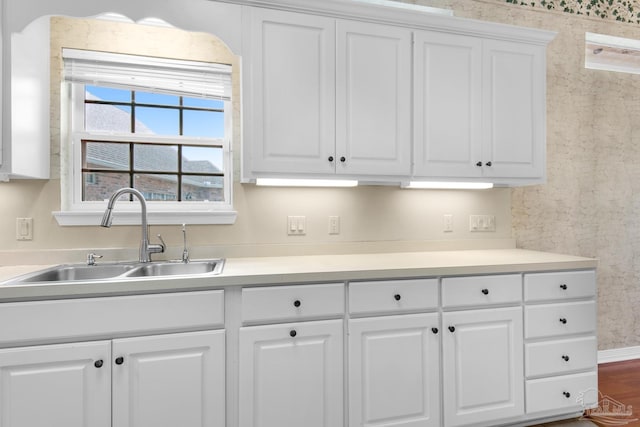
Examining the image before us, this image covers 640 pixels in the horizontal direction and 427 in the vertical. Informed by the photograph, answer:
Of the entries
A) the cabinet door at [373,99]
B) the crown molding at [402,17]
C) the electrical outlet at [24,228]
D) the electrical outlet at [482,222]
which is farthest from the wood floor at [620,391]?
the electrical outlet at [24,228]

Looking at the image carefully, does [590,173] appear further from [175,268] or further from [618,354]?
[175,268]

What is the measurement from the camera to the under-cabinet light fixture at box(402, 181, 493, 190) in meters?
2.32

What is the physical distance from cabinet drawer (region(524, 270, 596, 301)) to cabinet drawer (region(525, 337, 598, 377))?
0.25 m

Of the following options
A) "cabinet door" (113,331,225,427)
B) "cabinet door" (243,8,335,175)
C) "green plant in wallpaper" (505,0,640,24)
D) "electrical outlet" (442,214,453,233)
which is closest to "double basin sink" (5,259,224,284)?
"cabinet door" (113,331,225,427)

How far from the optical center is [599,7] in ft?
9.62

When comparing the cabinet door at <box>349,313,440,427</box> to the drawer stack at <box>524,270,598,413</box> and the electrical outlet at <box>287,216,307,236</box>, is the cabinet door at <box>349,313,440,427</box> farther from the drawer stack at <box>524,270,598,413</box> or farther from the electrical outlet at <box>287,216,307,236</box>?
the electrical outlet at <box>287,216,307,236</box>

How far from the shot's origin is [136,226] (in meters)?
2.12

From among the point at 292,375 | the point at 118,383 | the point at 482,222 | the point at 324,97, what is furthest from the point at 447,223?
the point at 118,383

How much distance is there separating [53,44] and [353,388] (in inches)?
95.4

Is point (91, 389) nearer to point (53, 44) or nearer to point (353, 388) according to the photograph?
point (353, 388)

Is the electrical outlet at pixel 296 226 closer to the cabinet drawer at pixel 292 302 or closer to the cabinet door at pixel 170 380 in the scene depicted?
the cabinet drawer at pixel 292 302

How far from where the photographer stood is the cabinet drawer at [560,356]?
6.49 feet

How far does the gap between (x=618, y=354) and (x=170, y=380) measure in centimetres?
334

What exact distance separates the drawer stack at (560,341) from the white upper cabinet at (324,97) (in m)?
1.03
